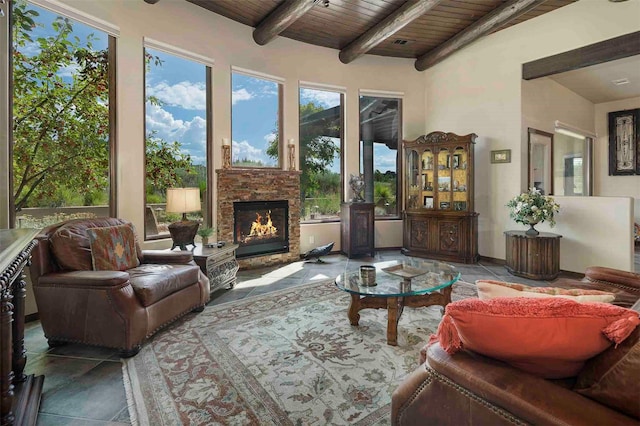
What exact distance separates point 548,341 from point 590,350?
0.42 ft

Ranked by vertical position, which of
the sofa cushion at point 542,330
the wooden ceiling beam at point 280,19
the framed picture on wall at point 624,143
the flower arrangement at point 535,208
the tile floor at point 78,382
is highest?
the wooden ceiling beam at point 280,19

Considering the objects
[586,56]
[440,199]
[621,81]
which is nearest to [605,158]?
[621,81]

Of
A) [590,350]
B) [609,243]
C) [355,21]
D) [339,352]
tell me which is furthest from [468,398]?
[355,21]

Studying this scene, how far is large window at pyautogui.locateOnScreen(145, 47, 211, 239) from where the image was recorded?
4156 millimetres

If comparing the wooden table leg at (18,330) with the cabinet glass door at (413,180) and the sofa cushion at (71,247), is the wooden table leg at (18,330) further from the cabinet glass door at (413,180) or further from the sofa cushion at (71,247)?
the cabinet glass door at (413,180)

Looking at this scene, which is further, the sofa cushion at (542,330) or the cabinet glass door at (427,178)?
the cabinet glass door at (427,178)

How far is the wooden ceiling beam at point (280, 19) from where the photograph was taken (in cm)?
416

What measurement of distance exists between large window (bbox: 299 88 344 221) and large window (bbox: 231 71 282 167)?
503mm

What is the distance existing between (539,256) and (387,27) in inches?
150

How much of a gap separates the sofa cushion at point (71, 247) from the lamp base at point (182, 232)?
3.00 ft

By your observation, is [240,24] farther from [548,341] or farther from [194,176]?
[548,341]

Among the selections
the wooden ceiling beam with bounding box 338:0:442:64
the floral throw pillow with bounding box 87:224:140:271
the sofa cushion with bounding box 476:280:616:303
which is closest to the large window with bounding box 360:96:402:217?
the wooden ceiling beam with bounding box 338:0:442:64

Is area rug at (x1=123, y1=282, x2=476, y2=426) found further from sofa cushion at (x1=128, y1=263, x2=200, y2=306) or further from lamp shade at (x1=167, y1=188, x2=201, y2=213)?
lamp shade at (x1=167, y1=188, x2=201, y2=213)

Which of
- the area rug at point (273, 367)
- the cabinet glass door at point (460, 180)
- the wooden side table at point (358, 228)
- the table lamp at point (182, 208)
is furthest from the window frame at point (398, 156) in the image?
the table lamp at point (182, 208)
